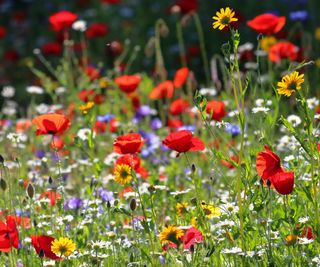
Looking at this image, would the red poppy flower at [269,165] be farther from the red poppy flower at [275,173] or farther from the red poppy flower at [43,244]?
the red poppy flower at [43,244]

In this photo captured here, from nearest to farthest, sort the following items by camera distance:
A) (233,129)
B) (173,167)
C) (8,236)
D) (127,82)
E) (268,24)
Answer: (8,236)
(268,24)
(173,167)
(233,129)
(127,82)

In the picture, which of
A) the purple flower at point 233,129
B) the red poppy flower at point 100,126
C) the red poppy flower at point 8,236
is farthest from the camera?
the red poppy flower at point 100,126

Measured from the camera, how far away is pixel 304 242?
7.81 ft

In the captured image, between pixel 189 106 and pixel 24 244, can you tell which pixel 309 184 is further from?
pixel 189 106

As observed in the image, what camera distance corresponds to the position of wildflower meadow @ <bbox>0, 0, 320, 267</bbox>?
8.00 ft

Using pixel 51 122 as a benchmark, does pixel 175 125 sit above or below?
below

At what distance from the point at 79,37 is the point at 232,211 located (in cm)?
516

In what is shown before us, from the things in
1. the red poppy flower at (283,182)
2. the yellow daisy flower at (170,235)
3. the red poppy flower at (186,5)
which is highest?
the red poppy flower at (186,5)

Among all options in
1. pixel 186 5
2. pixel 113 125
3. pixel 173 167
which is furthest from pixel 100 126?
pixel 186 5

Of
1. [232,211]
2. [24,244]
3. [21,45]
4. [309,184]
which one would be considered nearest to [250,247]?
[232,211]

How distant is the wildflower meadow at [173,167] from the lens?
2.44 m

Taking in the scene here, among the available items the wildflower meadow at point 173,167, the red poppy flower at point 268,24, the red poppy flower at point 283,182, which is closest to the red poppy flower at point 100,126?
the wildflower meadow at point 173,167

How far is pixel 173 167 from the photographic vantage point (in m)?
3.71

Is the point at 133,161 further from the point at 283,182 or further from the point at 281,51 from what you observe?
the point at 281,51
